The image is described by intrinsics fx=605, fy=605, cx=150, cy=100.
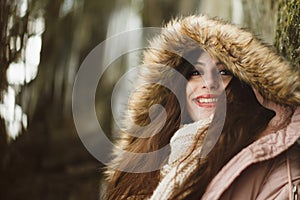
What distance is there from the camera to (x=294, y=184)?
118 centimetres

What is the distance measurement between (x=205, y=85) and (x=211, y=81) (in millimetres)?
15

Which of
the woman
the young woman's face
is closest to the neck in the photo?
the woman

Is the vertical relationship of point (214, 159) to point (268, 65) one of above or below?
below

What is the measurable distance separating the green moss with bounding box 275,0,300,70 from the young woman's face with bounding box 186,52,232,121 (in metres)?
0.13

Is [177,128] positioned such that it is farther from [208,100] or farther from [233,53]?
[233,53]

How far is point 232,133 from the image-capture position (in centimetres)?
122

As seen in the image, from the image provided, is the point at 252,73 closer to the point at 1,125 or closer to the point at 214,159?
the point at 214,159

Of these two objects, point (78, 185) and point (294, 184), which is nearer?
point (294, 184)

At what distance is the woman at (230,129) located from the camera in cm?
119

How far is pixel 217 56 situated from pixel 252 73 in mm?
80

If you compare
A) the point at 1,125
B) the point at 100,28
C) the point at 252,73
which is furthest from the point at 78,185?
the point at 252,73

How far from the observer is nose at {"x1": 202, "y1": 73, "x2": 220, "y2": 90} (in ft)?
4.07

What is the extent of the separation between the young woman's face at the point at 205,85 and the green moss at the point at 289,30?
13cm

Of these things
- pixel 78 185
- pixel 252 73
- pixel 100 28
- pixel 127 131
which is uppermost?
pixel 100 28
